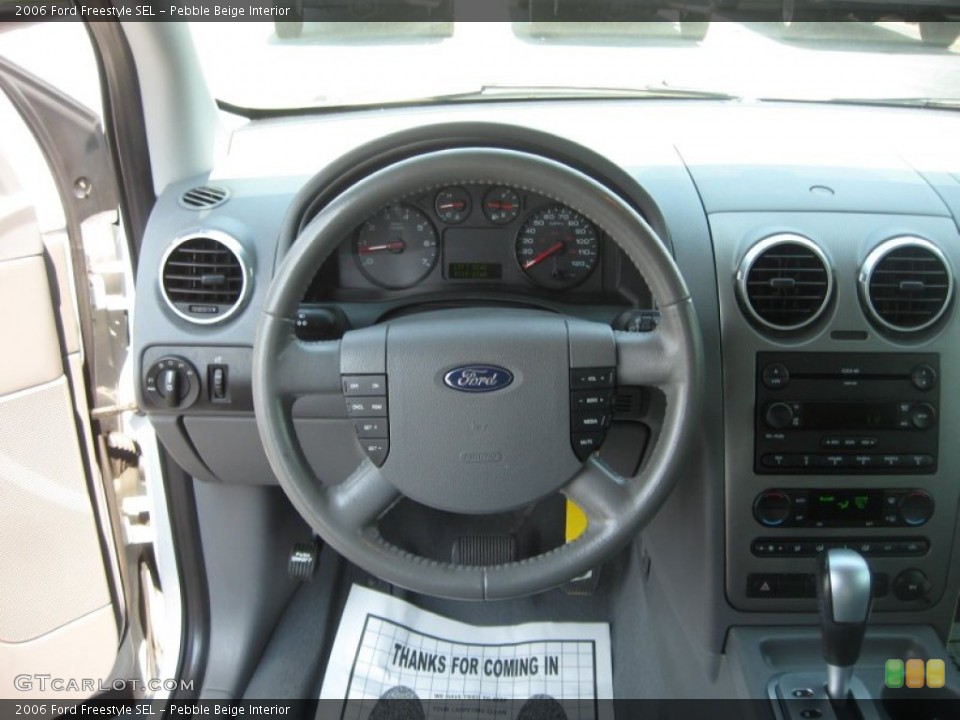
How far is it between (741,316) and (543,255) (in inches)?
14.1

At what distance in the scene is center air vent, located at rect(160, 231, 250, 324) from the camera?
4.68 ft

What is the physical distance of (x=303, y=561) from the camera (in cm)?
184

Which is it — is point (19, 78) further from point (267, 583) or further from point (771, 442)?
point (771, 442)

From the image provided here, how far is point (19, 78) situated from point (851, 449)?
1.68 meters

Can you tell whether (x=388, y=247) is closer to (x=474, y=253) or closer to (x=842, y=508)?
(x=474, y=253)

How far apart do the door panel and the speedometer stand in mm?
939

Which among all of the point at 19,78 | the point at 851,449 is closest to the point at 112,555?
the point at 19,78

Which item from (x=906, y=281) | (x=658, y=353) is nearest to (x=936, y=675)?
(x=906, y=281)

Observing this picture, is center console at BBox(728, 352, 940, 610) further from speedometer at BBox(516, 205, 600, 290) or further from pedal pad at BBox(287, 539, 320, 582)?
pedal pad at BBox(287, 539, 320, 582)

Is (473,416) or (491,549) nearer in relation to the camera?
(473,416)

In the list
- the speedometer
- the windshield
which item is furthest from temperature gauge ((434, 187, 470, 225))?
the windshield

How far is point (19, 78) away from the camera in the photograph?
5.07 ft

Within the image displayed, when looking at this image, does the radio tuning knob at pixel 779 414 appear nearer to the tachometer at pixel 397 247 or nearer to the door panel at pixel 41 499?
the tachometer at pixel 397 247

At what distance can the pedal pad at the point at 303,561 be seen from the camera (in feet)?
6.01
